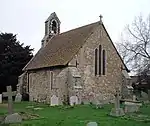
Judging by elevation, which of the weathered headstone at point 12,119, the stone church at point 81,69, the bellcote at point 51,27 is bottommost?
the weathered headstone at point 12,119

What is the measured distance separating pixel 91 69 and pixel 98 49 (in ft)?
7.34

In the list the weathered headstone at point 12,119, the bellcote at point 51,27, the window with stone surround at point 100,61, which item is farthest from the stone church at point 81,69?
the weathered headstone at point 12,119

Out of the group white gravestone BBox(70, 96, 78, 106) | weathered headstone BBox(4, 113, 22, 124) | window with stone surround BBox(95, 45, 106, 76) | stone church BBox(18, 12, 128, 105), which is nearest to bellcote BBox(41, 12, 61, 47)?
stone church BBox(18, 12, 128, 105)

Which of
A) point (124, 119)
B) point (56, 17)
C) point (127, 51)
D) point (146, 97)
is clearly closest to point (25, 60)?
point (56, 17)

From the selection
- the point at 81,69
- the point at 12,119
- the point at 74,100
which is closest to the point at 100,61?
the point at 81,69

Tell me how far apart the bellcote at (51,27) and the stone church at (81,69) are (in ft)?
13.0

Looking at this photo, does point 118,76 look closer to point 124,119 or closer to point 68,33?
point 68,33

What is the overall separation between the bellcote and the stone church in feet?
13.0

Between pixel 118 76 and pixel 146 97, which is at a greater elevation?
pixel 118 76

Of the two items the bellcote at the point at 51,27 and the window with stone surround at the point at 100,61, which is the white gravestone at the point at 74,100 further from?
the bellcote at the point at 51,27

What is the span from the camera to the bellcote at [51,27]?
135 ft

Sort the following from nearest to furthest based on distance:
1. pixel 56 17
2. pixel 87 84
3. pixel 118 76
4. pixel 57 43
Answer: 1. pixel 87 84
2. pixel 118 76
3. pixel 57 43
4. pixel 56 17

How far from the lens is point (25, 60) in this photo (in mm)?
47594

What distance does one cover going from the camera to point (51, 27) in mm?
41875
